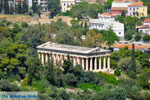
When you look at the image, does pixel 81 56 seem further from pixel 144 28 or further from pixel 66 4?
pixel 66 4

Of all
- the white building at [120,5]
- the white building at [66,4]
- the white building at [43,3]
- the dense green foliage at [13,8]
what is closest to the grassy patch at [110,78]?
the white building at [120,5]

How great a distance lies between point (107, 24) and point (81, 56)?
1993 centimetres

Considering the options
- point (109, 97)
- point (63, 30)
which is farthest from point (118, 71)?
point (63, 30)

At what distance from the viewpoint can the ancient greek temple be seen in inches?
2530

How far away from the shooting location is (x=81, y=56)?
211 feet

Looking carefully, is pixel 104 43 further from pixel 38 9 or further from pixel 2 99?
pixel 2 99

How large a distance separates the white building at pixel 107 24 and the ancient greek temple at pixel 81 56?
50.3ft

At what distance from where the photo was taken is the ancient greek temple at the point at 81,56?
211 ft

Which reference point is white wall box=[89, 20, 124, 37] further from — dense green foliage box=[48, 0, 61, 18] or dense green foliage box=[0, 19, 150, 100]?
dense green foliage box=[48, 0, 61, 18]

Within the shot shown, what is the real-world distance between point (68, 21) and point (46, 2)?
1316 centimetres

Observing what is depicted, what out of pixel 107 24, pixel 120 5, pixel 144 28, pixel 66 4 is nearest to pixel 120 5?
pixel 120 5

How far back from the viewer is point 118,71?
63.2 m

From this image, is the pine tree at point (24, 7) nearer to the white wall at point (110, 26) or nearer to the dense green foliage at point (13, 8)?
the dense green foliage at point (13, 8)

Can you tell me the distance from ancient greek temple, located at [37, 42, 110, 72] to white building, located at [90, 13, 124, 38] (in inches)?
604
